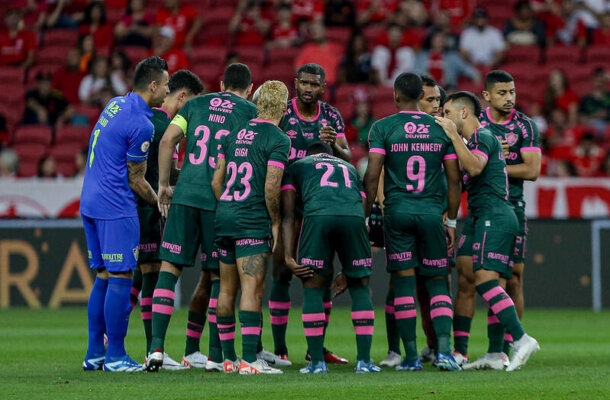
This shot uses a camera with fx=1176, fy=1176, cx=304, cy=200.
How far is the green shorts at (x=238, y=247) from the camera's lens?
31.9 feet

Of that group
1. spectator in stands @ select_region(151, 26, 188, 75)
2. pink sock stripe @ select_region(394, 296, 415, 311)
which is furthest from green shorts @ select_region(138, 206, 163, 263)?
spectator in stands @ select_region(151, 26, 188, 75)

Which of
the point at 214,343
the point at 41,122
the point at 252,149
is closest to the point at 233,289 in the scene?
the point at 214,343

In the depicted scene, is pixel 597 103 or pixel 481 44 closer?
pixel 597 103

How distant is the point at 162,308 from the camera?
984 cm

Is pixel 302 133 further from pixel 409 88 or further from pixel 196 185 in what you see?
pixel 196 185

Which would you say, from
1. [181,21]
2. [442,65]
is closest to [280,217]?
[442,65]

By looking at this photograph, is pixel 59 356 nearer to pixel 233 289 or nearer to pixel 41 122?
pixel 233 289

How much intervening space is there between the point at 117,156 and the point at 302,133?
1920 millimetres

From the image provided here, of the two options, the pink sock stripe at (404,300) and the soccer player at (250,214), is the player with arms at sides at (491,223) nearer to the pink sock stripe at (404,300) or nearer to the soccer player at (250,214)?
the pink sock stripe at (404,300)

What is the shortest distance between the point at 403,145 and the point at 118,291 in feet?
8.99

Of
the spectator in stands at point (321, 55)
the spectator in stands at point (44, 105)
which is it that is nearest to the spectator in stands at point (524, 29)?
the spectator in stands at point (321, 55)

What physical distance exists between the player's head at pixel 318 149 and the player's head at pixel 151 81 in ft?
4.48

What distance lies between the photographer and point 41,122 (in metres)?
20.7

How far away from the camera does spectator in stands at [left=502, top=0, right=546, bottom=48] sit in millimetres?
22000
